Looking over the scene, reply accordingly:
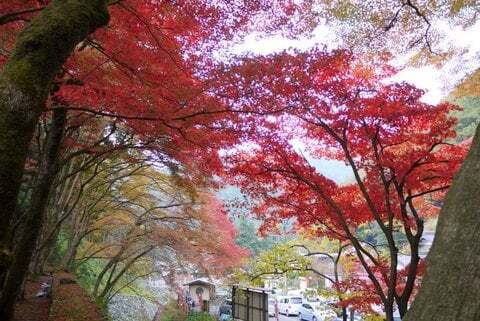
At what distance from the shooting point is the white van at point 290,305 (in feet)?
93.8

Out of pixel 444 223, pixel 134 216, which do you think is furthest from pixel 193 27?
pixel 134 216

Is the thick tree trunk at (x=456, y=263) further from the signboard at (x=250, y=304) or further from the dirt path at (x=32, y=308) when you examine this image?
the signboard at (x=250, y=304)

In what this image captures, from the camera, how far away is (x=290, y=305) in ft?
94.7

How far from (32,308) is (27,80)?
24.5 feet

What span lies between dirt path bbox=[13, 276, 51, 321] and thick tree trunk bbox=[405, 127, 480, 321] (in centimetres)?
732

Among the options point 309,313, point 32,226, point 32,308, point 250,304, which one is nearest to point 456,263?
point 32,226

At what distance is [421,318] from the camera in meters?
1.36

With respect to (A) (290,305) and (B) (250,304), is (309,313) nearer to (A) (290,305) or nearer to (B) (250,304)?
(A) (290,305)

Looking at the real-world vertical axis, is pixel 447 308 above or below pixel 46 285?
below

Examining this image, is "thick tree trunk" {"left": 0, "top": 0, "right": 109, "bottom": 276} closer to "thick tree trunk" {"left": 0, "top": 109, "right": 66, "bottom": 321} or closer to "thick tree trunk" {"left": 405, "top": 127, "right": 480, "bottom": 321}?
"thick tree trunk" {"left": 405, "top": 127, "right": 480, "bottom": 321}

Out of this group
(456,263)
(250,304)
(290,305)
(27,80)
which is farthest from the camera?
(290,305)

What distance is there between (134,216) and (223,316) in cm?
1156

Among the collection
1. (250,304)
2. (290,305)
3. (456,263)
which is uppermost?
(290,305)

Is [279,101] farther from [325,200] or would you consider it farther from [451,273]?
[451,273]
